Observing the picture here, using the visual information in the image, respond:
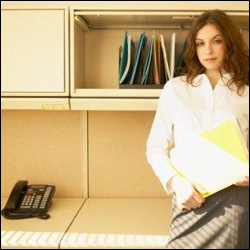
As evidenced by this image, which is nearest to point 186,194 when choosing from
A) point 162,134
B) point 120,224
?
point 162,134

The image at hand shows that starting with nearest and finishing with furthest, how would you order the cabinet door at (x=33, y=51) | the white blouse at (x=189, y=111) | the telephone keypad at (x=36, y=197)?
the white blouse at (x=189, y=111), the cabinet door at (x=33, y=51), the telephone keypad at (x=36, y=197)

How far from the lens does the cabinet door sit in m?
1.24

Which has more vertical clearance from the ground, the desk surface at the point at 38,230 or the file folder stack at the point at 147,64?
the file folder stack at the point at 147,64

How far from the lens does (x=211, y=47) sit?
107 cm

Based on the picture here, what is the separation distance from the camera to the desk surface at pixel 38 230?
3.56 ft

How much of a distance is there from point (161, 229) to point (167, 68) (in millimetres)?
661

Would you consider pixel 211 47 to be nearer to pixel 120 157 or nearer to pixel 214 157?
pixel 214 157

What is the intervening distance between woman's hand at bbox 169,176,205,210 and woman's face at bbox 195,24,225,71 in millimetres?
422

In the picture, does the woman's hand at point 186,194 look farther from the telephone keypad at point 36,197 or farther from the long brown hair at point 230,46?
the telephone keypad at point 36,197

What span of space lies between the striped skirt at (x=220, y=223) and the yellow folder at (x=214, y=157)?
0.18 ft

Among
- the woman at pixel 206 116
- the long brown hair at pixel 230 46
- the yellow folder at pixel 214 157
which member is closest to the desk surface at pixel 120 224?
the woman at pixel 206 116

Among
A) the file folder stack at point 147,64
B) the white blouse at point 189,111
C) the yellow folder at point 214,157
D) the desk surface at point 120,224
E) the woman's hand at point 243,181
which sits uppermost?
the file folder stack at point 147,64

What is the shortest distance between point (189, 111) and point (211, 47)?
243mm

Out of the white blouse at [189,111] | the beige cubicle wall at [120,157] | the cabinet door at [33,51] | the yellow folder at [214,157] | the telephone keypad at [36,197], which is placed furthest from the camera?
the beige cubicle wall at [120,157]
